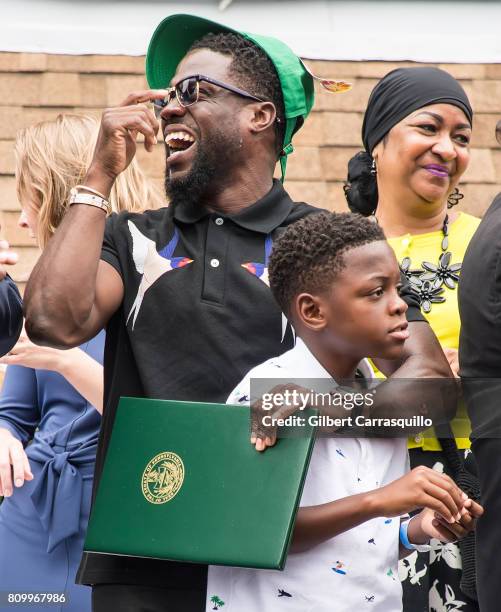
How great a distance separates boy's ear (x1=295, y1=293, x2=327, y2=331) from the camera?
2.88 meters

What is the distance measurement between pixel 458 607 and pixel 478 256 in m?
0.94

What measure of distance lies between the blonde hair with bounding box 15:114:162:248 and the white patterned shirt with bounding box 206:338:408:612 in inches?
52.3

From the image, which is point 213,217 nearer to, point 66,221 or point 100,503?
point 66,221

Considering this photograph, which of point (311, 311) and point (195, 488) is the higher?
point (311, 311)

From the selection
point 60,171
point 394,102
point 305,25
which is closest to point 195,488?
point 60,171

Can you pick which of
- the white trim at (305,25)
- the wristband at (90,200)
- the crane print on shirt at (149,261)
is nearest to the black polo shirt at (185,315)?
the crane print on shirt at (149,261)

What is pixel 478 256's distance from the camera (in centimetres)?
298

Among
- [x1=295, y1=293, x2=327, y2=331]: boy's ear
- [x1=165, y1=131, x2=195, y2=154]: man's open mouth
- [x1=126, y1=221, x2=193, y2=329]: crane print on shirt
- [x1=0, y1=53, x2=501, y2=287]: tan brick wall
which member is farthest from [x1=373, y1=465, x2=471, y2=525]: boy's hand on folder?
[x1=0, y1=53, x2=501, y2=287]: tan brick wall

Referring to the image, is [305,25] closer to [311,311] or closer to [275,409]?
[311,311]

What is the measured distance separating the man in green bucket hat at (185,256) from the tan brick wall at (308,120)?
1877 mm

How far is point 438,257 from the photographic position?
149 inches

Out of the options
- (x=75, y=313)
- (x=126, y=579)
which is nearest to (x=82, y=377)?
(x=75, y=313)

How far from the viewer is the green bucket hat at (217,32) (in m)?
3.48

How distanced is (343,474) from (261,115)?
44.3 inches
